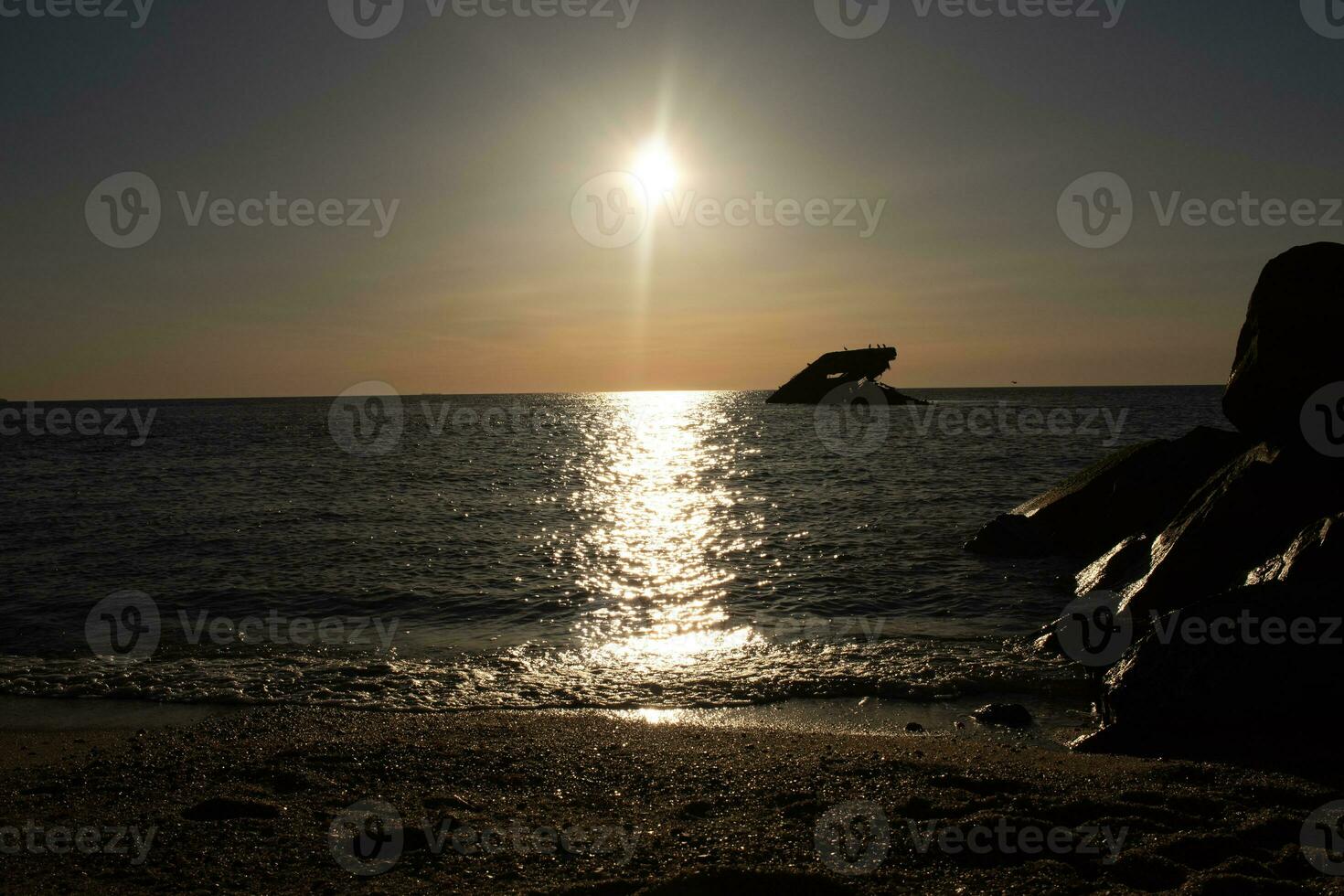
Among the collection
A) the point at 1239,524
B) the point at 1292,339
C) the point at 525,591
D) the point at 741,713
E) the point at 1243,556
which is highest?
the point at 1292,339

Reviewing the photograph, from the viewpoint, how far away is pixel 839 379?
105 meters

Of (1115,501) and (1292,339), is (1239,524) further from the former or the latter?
(1115,501)

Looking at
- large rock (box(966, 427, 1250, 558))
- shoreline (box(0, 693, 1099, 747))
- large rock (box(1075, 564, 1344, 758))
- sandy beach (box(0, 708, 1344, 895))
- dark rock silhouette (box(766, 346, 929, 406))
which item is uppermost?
dark rock silhouette (box(766, 346, 929, 406))

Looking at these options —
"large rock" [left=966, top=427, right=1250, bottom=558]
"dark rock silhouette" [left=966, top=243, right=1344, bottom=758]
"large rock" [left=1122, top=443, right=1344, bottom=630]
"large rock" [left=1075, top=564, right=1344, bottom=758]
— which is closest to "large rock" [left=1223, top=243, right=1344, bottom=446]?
"dark rock silhouette" [left=966, top=243, right=1344, bottom=758]

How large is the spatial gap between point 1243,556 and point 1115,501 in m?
6.64

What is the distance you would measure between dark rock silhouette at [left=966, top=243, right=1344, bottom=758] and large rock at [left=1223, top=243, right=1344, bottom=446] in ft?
0.06

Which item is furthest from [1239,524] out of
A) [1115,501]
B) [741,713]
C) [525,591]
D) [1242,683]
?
[525,591]

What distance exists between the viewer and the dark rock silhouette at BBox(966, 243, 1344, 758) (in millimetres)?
7031

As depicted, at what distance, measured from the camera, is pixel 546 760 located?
23.1ft

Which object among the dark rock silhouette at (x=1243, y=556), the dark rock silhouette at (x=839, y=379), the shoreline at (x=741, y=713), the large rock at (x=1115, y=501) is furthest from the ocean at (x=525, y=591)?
the dark rock silhouette at (x=839, y=379)

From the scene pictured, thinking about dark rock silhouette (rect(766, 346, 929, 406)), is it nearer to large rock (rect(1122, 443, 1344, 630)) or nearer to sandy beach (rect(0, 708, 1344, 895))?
large rock (rect(1122, 443, 1344, 630))

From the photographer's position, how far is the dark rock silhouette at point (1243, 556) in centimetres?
703

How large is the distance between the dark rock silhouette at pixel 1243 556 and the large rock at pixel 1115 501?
4 cm

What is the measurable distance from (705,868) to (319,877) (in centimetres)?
251
